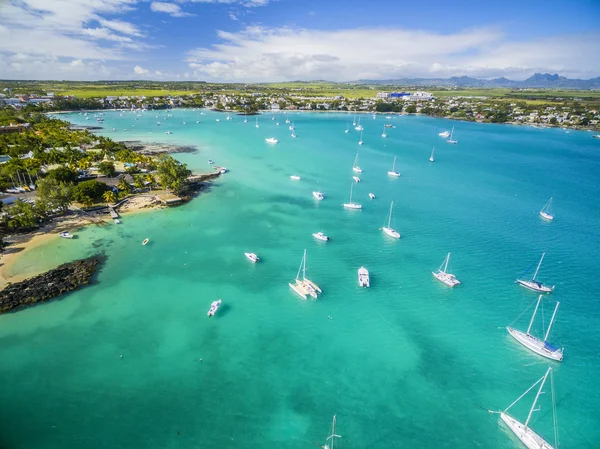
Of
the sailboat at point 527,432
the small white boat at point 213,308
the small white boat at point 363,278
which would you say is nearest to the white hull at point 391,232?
the small white boat at point 363,278

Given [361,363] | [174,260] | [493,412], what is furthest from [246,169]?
[493,412]

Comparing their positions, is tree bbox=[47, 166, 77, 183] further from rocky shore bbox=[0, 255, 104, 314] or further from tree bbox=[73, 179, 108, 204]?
rocky shore bbox=[0, 255, 104, 314]

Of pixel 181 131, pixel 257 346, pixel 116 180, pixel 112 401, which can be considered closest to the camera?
pixel 112 401

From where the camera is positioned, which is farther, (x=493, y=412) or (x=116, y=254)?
(x=116, y=254)

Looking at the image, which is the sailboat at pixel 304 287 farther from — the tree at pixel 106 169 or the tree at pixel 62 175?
the tree at pixel 106 169

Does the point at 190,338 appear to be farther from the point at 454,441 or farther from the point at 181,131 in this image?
the point at 181,131

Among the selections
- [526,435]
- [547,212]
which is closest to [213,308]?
[526,435]
